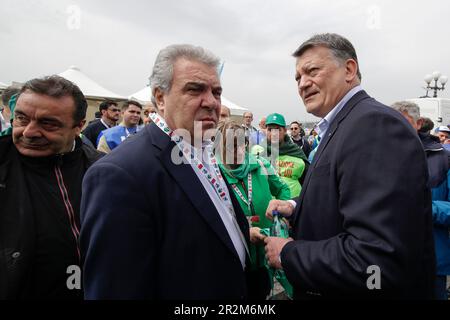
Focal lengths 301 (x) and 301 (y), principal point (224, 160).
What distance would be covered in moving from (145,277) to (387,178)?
3.33ft

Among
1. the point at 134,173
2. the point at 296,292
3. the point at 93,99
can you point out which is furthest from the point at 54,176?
the point at 93,99

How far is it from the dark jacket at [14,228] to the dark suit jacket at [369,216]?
128cm

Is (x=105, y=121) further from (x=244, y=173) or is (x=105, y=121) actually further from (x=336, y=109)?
(x=336, y=109)

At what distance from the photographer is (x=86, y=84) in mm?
12570

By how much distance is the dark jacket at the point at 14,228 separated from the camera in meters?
1.46

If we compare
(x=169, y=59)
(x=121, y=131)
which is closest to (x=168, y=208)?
→ (x=169, y=59)

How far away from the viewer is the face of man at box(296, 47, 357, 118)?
1.66m

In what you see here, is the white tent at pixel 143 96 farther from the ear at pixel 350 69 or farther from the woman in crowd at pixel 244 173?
the ear at pixel 350 69

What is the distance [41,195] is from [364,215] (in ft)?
5.36

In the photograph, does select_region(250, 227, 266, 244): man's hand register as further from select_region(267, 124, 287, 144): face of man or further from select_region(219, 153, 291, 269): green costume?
select_region(267, 124, 287, 144): face of man

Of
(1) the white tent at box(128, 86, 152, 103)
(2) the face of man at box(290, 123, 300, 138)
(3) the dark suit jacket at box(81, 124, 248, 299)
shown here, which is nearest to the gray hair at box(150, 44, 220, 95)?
(3) the dark suit jacket at box(81, 124, 248, 299)

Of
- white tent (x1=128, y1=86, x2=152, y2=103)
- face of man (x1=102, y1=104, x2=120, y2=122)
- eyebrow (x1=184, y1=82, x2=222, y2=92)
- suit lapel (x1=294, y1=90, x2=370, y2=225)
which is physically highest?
white tent (x1=128, y1=86, x2=152, y2=103)

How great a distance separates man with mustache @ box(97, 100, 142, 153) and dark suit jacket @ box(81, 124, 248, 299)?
11.6 feet

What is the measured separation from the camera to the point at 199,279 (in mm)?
1291
